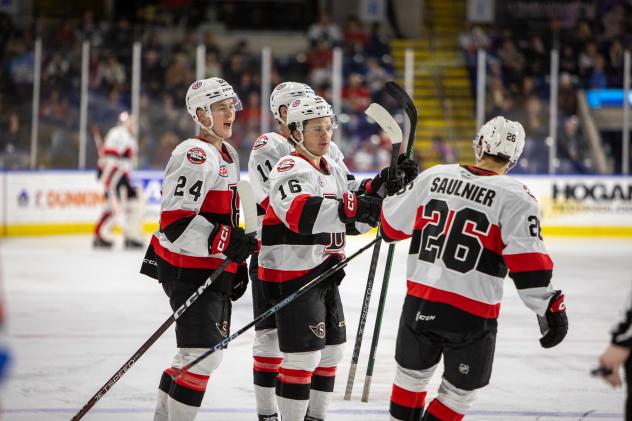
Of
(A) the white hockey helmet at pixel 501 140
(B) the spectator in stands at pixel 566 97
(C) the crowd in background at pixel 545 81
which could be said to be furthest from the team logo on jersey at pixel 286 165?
(B) the spectator in stands at pixel 566 97

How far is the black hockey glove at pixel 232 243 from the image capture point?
3.47 metres

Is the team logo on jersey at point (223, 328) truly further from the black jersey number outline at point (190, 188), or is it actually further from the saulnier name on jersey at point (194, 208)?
the black jersey number outline at point (190, 188)

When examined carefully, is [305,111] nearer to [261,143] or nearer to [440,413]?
[261,143]

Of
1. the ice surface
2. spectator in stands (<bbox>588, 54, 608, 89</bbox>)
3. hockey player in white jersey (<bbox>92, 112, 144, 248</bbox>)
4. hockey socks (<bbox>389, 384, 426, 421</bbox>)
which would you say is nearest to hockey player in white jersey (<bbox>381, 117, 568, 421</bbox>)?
hockey socks (<bbox>389, 384, 426, 421</bbox>)

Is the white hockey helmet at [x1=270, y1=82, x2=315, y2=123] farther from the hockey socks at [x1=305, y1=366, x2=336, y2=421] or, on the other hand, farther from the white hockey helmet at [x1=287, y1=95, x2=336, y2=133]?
the hockey socks at [x1=305, y1=366, x2=336, y2=421]

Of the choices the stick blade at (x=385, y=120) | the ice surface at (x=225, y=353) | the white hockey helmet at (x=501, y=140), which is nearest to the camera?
the white hockey helmet at (x=501, y=140)

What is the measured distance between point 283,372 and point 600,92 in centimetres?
981

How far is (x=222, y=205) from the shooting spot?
11.8 ft

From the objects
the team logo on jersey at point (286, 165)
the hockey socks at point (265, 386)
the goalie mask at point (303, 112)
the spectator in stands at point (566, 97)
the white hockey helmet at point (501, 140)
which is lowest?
the hockey socks at point (265, 386)

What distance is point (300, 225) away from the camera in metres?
3.40

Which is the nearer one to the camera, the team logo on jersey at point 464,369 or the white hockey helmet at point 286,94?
the team logo on jersey at point 464,369

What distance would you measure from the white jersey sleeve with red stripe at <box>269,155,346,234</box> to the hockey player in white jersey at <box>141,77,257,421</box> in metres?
0.17

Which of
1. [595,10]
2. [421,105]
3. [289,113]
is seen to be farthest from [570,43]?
[289,113]

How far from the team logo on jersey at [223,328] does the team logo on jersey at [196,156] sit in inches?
21.5
